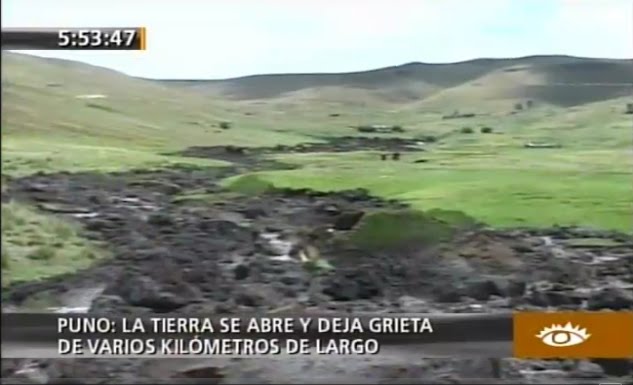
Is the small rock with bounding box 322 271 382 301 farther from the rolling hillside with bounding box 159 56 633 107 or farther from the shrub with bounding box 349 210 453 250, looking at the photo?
the rolling hillside with bounding box 159 56 633 107

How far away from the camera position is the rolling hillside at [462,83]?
3.58 metres

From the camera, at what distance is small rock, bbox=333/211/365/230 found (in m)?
3.55

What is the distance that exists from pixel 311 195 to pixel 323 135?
0.22 m

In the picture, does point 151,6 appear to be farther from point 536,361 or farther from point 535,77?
point 536,361

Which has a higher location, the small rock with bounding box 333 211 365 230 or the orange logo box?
the small rock with bounding box 333 211 365 230

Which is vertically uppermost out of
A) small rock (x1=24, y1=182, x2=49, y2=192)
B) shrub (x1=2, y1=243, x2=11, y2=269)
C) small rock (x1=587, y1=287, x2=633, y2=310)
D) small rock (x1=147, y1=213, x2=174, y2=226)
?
small rock (x1=24, y1=182, x2=49, y2=192)

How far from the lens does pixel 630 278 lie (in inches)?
142

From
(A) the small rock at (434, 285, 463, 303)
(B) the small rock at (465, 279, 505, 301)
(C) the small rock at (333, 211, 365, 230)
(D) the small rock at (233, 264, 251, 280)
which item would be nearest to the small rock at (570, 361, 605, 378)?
(B) the small rock at (465, 279, 505, 301)

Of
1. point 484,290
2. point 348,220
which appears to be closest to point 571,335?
point 484,290

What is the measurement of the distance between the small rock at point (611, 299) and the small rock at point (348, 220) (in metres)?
0.89

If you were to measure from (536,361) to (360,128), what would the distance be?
105 centimetres

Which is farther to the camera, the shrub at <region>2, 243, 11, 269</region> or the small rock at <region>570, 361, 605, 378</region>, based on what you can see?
the small rock at <region>570, 361, 605, 378</region>

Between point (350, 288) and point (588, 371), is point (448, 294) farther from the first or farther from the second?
point (588, 371)

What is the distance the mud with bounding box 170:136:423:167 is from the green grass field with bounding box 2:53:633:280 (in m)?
0.02
